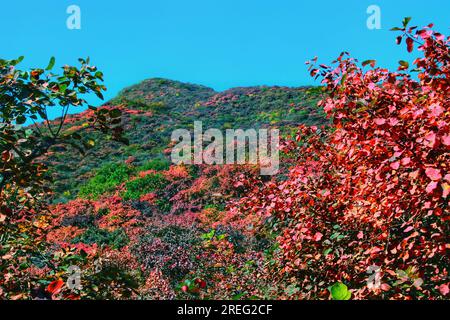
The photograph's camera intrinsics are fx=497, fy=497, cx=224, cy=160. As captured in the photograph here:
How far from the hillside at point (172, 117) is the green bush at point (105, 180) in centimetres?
48

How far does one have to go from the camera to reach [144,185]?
60.4ft

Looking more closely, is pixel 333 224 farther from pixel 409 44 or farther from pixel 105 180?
pixel 105 180

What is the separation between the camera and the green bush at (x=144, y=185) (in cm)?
1773

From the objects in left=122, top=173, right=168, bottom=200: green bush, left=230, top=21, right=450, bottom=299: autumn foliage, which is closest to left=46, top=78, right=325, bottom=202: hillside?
left=122, top=173, right=168, bottom=200: green bush

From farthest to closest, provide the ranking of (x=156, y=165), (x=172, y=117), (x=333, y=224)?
(x=172, y=117)
(x=156, y=165)
(x=333, y=224)

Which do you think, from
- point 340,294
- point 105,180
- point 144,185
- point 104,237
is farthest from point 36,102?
point 105,180

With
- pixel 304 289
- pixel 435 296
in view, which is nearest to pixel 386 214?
pixel 435 296

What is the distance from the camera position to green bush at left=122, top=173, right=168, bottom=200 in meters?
17.7

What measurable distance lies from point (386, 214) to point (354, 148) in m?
0.56

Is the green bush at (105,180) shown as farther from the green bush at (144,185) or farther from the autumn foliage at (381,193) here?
the autumn foliage at (381,193)

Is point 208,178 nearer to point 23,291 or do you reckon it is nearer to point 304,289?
point 304,289

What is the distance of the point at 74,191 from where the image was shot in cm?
1966

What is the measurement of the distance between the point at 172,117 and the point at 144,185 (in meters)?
14.3

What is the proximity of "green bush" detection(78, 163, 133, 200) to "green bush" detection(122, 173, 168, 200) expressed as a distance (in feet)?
3.54
